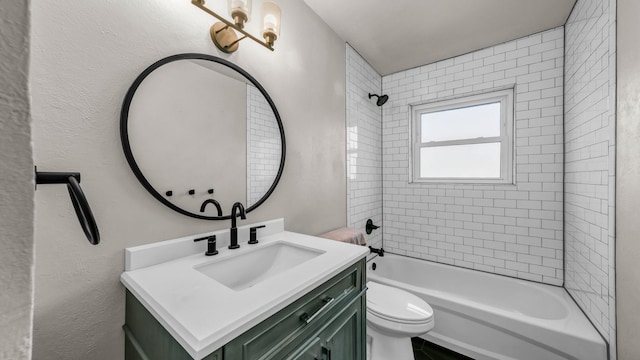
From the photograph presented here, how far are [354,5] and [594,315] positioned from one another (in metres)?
2.50

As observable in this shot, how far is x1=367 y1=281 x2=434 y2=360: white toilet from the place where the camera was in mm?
1494

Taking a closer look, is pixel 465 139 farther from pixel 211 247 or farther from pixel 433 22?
pixel 211 247

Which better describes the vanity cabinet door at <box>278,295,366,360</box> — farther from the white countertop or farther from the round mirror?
the round mirror

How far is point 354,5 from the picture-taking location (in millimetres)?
1785

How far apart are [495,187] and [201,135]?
2.44 meters

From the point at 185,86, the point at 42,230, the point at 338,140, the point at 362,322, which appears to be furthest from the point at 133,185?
the point at 338,140

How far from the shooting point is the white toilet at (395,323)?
1494mm

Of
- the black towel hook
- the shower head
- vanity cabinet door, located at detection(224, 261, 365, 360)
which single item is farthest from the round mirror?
the shower head

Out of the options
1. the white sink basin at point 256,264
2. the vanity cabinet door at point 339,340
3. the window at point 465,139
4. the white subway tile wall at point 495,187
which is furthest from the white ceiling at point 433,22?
the vanity cabinet door at point 339,340

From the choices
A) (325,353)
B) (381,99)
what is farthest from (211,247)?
(381,99)

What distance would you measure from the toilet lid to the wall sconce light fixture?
168 centimetres

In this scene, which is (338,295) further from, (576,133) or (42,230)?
(576,133)

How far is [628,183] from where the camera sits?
1.17 m

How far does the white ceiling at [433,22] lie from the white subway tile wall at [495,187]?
0.19m
